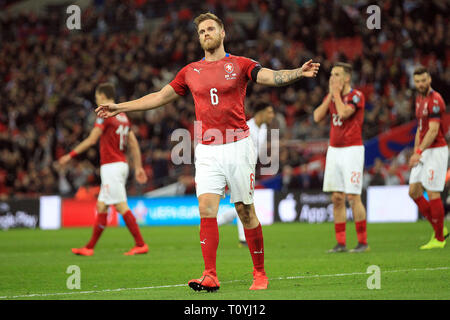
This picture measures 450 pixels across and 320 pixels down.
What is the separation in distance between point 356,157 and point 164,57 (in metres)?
18.6

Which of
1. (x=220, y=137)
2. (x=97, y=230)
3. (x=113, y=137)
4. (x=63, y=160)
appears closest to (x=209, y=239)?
(x=220, y=137)

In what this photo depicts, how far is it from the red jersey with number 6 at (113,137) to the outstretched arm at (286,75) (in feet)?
18.1

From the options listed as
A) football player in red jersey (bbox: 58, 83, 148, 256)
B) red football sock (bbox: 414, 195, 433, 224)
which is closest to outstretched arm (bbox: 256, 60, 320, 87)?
football player in red jersey (bbox: 58, 83, 148, 256)

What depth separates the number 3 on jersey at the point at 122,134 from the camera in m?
11.8

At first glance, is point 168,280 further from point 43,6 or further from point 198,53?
point 43,6

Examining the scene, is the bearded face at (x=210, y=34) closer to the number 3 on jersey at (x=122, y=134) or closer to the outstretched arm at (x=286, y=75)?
the outstretched arm at (x=286, y=75)

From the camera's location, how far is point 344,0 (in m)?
27.8

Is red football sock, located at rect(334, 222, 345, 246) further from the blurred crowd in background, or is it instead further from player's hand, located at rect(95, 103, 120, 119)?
the blurred crowd in background

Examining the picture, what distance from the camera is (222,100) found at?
22.0 feet

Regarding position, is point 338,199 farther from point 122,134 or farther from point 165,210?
point 165,210

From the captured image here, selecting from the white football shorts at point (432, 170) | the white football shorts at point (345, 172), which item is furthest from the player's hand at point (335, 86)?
the white football shorts at point (432, 170)

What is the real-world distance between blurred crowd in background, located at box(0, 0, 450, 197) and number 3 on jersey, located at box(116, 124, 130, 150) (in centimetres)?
1068

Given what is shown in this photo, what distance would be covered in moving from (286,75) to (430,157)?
558cm
